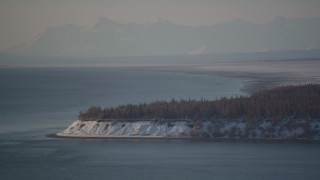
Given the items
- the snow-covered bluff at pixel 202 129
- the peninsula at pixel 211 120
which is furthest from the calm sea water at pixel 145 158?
the peninsula at pixel 211 120

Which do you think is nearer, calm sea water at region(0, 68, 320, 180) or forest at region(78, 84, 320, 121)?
calm sea water at region(0, 68, 320, 180)

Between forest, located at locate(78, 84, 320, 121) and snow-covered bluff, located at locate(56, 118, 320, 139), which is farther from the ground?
forest, located at locate(78, 84, 320, 121)

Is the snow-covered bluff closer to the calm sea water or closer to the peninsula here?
the peninsula

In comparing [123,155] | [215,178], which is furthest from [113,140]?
[215,178]

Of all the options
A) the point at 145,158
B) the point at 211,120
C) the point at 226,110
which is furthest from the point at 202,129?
the point at 145,158

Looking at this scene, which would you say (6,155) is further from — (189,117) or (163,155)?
(189,117)

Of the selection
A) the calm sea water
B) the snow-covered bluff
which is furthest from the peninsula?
the calm sea water

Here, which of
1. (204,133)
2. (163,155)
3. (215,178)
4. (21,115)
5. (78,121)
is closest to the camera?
(215,178)

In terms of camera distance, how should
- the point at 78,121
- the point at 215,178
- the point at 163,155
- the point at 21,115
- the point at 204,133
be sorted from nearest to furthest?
the point at 215,178 < the point at 163,155 < the point at 204,133 < the point at 78,121 < the point at 21,115
